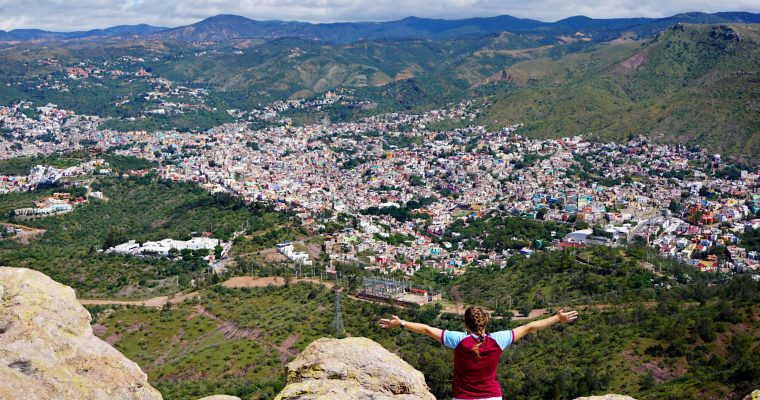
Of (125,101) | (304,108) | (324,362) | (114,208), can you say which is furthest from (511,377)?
(125,101)

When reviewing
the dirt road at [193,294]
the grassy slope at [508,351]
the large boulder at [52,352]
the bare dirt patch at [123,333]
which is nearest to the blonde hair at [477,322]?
the large boulder at [52,352]

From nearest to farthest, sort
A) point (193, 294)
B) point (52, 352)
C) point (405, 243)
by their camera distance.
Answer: point (52, 352)
point (193, 294)
point (405, 243)

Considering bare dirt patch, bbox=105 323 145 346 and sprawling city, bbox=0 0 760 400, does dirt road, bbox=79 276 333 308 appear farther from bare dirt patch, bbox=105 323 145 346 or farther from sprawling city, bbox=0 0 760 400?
bare dirt patch, bbox=105 323 145 346

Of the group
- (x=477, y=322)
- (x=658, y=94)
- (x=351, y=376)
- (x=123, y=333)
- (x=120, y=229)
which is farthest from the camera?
(x=658, y=94)

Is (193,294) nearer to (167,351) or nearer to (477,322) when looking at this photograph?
(167,351)

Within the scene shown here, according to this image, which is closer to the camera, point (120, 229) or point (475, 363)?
point (475, 363)

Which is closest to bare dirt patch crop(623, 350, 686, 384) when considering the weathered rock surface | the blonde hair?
the weathered rock surface

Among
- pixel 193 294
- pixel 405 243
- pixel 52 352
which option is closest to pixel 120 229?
pixel 193 294

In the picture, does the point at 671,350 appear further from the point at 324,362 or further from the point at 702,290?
the point at 324,362

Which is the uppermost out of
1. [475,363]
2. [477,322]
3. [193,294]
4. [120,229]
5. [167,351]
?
[477,322]
